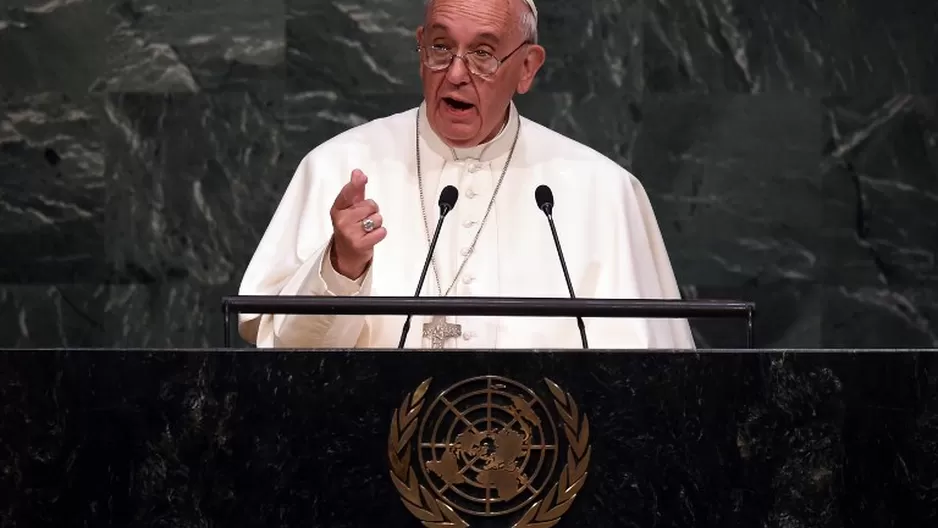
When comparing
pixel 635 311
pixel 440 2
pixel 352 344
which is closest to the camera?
pixel 635 311

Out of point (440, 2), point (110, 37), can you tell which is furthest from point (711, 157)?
point (110, 37)

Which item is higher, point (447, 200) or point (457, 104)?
point (457, 104)

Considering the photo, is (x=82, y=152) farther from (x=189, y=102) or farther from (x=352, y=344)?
(x=352, y=344)

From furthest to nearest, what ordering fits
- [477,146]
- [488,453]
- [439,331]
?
[477,146]
[439,331]
[488,453]

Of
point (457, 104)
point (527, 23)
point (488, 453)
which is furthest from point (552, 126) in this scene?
point (488, 453)

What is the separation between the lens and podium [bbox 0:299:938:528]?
3080mm

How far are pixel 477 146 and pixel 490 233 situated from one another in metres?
0.33

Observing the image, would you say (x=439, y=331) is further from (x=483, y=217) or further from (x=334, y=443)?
(x=334, y=443)

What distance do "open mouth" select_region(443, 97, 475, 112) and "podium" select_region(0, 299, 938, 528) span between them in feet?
5.24

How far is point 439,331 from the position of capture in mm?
4230

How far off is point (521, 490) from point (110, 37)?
380 cm

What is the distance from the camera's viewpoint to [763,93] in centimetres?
631

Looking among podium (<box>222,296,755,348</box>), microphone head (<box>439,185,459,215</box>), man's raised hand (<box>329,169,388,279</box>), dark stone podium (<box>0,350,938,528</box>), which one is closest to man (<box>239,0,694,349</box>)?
microphone head (<box>439,185,459,215</box>)

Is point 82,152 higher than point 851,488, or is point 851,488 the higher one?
point 82,152
